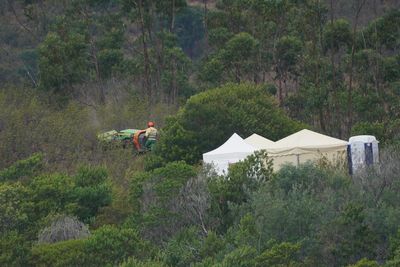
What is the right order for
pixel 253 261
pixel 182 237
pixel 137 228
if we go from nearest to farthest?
1. pixel 253 261
2. pixel 182 237
3. pixel 137 228

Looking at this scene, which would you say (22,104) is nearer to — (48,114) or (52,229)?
(48,114)

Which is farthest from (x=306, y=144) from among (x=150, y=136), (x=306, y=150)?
(x=150, y=136)

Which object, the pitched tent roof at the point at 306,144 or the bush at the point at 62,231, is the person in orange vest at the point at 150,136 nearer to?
the pitched tent roof at the point at 306,144

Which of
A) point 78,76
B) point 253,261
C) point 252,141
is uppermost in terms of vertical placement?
point 78,76

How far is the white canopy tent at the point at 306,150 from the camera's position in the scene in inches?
1309

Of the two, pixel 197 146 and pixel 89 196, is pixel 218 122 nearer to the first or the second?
pixel 197 146

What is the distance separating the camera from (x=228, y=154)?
33250 mm

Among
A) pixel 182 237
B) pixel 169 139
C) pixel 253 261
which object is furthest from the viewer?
pixel 169 139

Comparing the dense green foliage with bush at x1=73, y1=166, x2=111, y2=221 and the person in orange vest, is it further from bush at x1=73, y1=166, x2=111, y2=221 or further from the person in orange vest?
the person in orange vest

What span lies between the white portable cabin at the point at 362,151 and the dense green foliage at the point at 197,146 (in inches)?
24.6

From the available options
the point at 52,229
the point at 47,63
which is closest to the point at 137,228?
the point at 52,229

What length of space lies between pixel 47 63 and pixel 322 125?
11322mm

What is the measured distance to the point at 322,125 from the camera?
45.2 metres

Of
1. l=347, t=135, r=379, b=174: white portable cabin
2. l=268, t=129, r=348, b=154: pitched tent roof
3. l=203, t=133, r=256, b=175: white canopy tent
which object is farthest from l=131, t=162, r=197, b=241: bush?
l=347, t=135, r=379, b=174: white portable cabin
